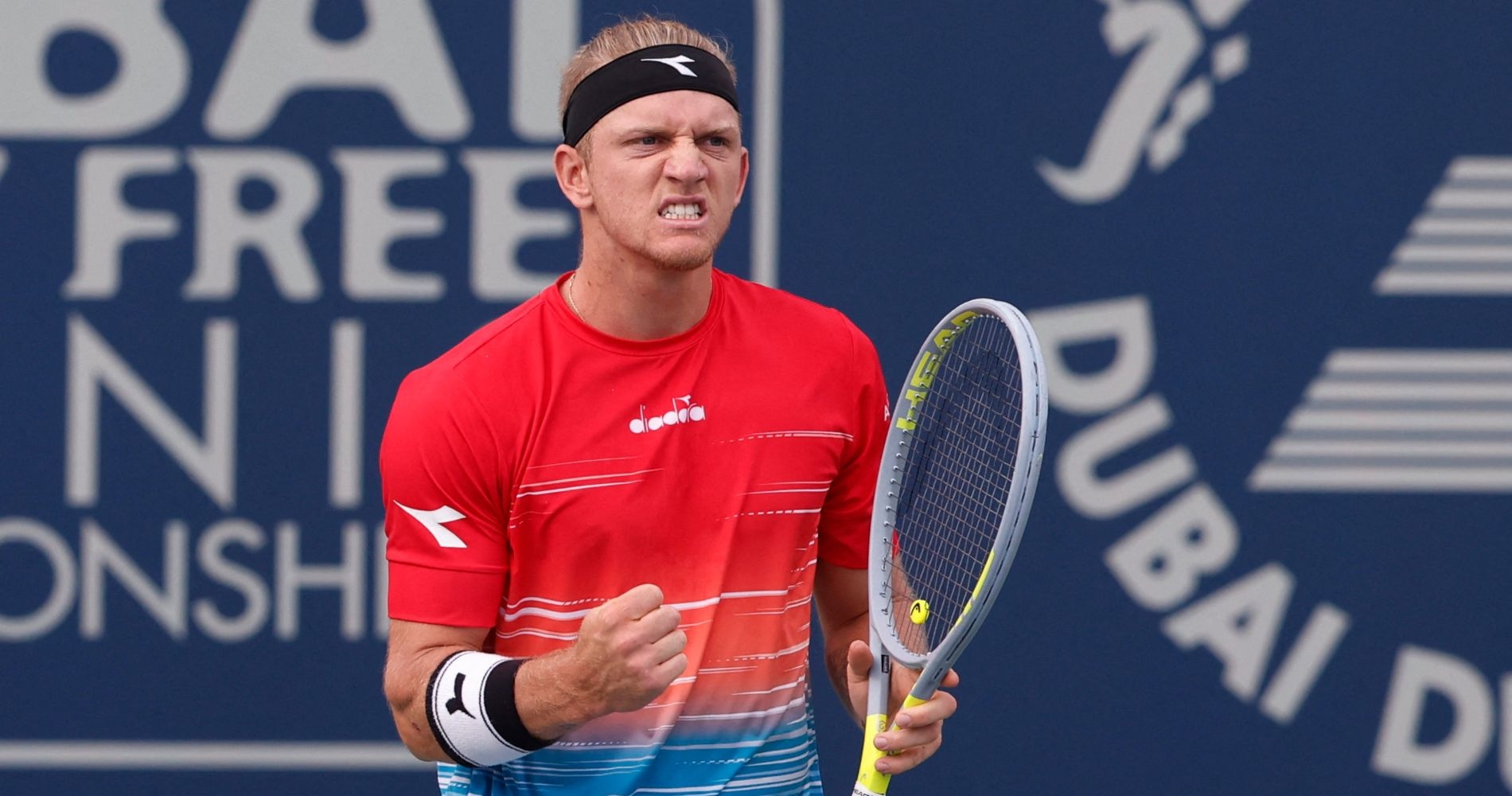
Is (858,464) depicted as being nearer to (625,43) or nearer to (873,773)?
(873,773)

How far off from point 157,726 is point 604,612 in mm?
1887

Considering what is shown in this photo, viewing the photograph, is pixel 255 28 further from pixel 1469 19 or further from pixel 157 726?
pixel 1469 19

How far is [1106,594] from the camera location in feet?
10.8

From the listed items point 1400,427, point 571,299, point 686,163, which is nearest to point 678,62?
point 686,163

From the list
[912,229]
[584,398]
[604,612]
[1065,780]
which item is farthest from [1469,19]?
[604,612]

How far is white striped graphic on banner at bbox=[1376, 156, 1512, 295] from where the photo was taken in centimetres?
330

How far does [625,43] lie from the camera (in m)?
2.12

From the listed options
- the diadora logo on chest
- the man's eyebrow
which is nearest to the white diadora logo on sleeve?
the diadora logo on chest

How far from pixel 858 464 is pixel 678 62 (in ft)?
1.87

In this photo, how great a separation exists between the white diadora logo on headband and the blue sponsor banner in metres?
1.23

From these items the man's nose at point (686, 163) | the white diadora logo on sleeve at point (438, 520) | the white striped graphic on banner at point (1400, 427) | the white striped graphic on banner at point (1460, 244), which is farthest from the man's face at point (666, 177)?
the white striped graphic on banner at point (1460, 244)

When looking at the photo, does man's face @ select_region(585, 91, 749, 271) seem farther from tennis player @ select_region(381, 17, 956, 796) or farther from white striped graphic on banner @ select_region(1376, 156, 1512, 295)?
white striped graphic on banner @ select_region(1376, 156, 1512, 295)

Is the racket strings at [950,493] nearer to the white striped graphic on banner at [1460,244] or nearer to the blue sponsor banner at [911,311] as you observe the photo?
the blue sponsor banner at [911,311]

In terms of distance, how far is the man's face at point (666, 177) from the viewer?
2.00 metres
